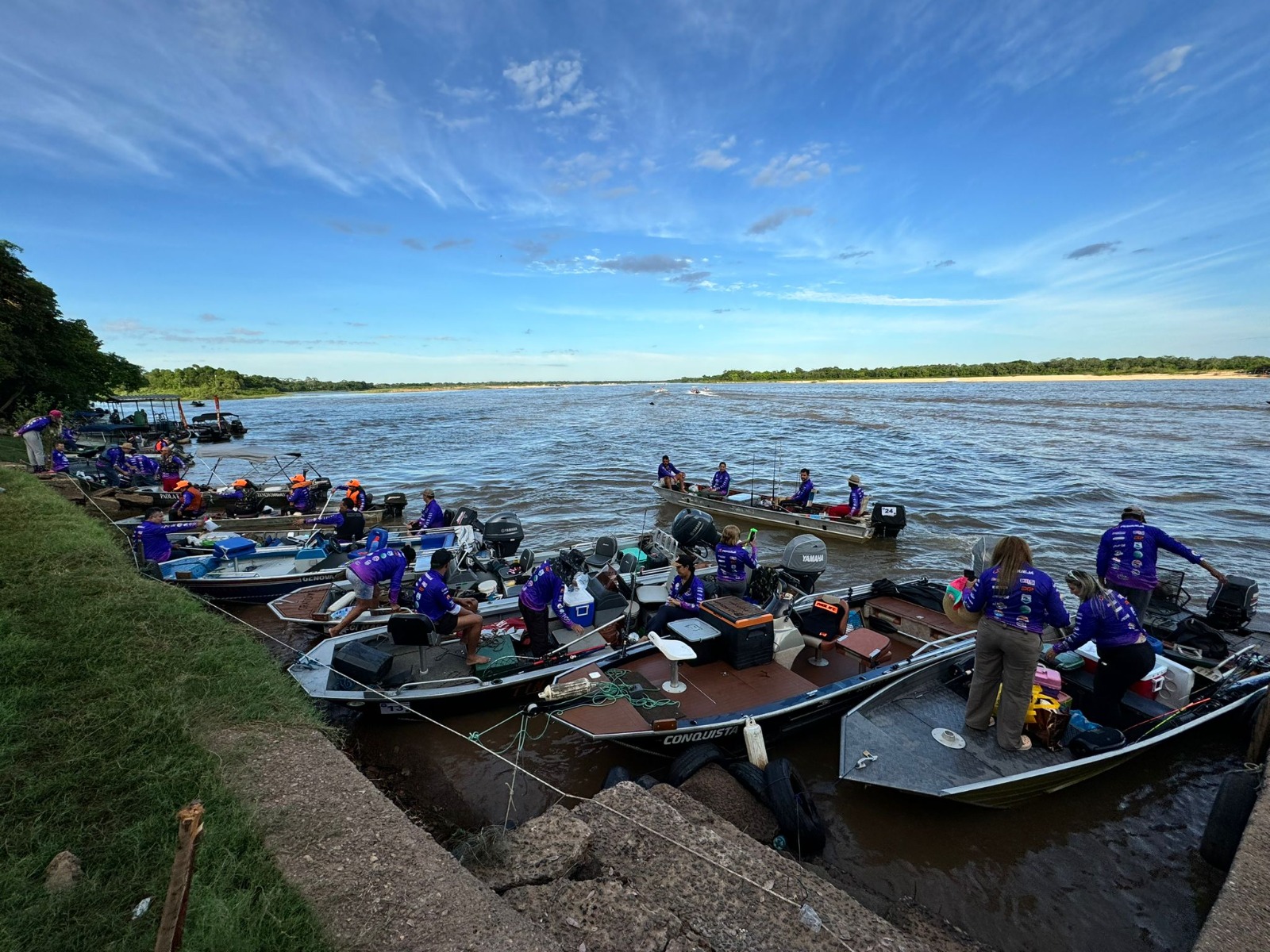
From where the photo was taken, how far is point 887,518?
51.3 feet

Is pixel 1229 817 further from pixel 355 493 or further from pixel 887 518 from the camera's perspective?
pixel 355 493

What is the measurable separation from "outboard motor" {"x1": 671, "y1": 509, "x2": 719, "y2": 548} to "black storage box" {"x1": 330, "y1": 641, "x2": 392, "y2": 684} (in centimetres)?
620

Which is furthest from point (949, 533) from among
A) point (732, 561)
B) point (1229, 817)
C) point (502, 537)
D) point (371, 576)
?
point (371, 576)

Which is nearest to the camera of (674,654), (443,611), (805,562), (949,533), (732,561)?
(674,654)

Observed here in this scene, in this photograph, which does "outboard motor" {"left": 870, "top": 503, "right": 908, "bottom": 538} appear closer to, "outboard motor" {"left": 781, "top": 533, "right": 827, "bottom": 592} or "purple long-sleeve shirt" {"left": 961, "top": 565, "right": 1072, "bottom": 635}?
"outboard motor" {"left": 781, "top": 533, "right": 827, "bottom": 592}

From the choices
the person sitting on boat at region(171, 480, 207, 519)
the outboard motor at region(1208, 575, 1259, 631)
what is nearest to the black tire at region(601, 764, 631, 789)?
the outboard motor at region(1208, 575, 1259, 631)

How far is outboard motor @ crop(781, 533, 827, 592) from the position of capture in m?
9.38

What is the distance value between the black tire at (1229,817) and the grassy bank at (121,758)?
23.9 feet

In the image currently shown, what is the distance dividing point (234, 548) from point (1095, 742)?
14.5m

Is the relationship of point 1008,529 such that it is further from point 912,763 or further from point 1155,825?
point 912,763

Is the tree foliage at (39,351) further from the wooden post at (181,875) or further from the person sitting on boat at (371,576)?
the wooden post at (181,875)

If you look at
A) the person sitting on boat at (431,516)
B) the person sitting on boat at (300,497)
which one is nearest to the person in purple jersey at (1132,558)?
the person sitting on boat at (431,516)

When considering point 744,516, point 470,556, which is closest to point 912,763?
point 470,556

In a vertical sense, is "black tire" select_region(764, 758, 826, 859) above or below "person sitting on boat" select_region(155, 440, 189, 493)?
below
